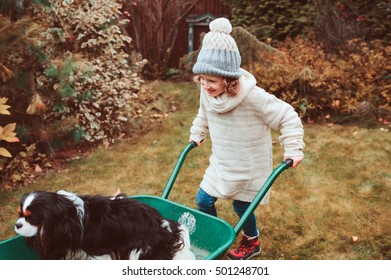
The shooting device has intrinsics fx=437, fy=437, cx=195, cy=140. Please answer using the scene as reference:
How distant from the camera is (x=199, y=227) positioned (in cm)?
276

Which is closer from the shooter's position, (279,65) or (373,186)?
(373,186)

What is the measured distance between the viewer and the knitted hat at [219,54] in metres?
2.58

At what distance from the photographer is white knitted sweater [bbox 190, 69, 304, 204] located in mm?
2697

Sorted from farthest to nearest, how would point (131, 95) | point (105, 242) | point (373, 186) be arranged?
1. point (131, 95)
2. point (373, 186)
3. point (105, 242)

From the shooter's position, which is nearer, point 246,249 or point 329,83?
point 246,249

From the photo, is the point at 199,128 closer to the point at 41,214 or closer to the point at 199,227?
the point at 199,227

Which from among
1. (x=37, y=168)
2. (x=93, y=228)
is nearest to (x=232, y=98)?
(x=93, y=228)

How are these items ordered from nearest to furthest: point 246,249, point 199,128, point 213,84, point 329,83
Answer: point 213,84 → point 199,128 → point 246,249 → point 329,83

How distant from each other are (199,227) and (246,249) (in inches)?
27.3

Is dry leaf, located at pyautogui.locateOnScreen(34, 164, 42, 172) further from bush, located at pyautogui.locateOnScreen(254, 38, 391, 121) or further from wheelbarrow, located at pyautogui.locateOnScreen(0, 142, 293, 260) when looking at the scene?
bush, located at pyautogui.locateOnScreen(254, 38, 391, 121)
